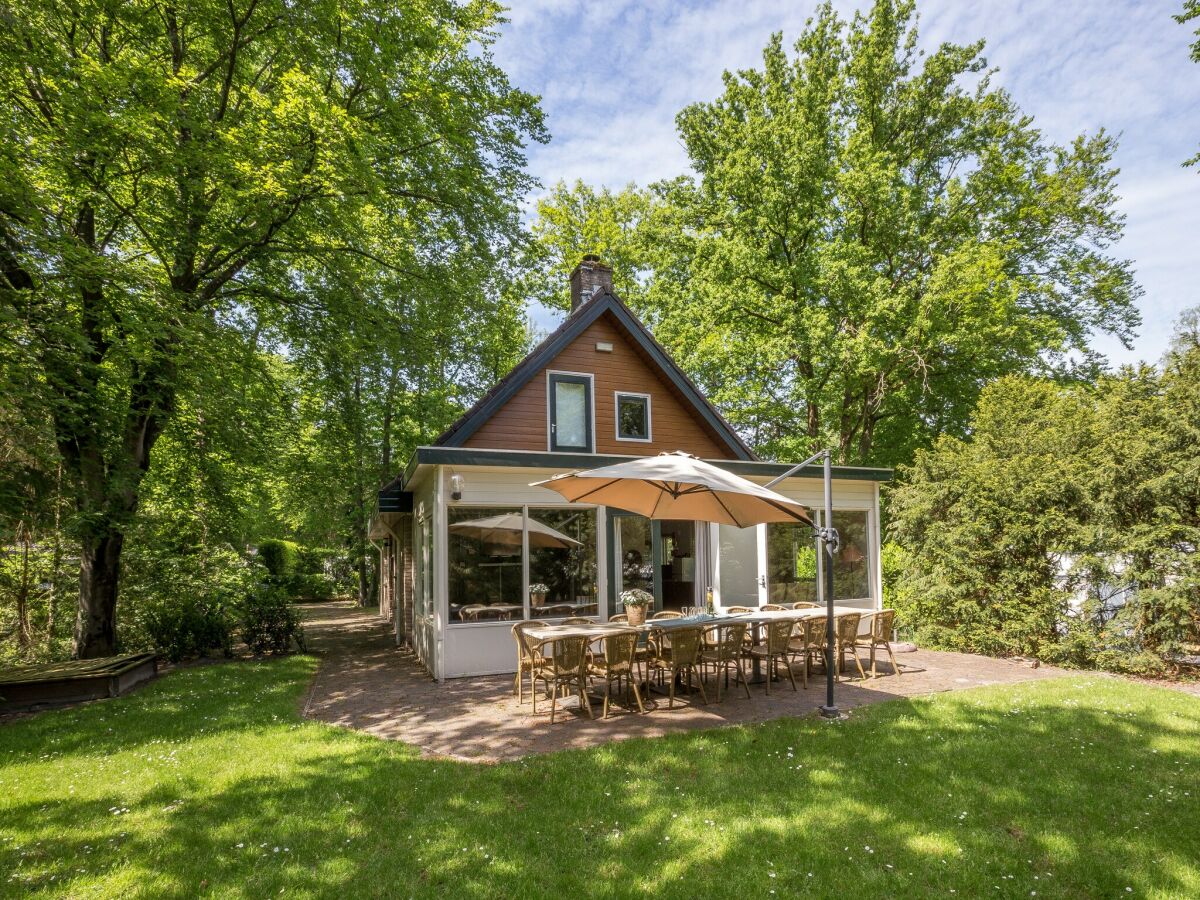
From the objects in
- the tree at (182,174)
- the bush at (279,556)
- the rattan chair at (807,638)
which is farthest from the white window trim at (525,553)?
the bush at (279,556)

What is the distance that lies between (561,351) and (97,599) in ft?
29.4

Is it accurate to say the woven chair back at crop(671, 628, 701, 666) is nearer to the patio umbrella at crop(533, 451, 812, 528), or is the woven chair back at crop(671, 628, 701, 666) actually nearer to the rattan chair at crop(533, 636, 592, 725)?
the rattan chair at crop(533, 636, 592, 725)

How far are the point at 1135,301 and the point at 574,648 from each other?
67.9 feet

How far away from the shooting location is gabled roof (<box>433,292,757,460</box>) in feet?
36.5

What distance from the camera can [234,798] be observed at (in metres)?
4.61

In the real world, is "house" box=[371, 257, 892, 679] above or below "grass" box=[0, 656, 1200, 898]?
above

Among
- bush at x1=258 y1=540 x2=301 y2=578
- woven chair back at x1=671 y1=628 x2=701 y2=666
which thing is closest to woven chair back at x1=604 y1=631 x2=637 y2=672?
woven chair back at x1=671 y1=628 x2=701 y2=666

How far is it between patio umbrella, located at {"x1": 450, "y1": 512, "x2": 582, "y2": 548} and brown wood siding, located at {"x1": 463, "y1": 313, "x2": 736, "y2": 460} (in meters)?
2.15

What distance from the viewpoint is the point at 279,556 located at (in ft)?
78.9

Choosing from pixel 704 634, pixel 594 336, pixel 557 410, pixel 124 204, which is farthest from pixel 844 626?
pixel 124 204

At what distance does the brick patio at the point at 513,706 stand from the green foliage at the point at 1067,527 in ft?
2.70

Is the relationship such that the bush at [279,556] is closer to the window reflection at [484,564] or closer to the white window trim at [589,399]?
the white window trim at [589,399]

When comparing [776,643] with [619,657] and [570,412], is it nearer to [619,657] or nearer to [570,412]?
[619,657]

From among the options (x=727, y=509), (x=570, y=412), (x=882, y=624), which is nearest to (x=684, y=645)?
(x=727, y=509)
